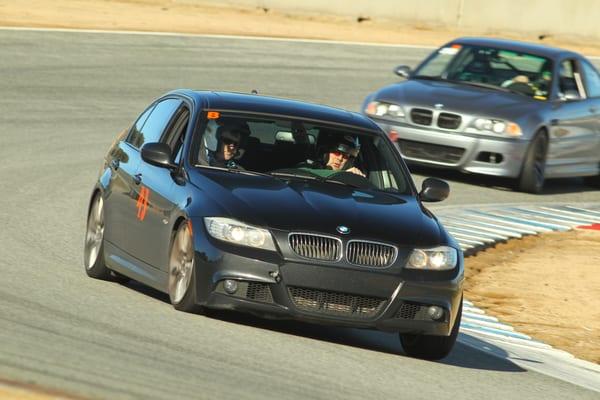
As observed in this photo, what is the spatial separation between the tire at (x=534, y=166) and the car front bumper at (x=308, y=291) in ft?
32.8

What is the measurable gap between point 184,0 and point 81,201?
63.4ft

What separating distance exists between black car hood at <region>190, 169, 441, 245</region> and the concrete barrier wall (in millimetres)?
25268

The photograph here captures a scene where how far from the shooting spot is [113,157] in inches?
457

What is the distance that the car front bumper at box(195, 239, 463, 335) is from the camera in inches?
358

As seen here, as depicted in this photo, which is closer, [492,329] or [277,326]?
[277,326]

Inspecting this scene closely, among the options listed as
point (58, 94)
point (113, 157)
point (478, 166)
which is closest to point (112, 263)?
point (113, 157)

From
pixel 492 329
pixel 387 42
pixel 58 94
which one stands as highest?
pixel 492 329

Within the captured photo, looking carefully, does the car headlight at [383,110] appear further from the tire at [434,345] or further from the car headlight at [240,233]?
the car headlight at [240,233]

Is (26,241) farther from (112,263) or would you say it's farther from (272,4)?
(272,4)

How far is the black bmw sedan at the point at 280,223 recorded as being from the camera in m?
9.13

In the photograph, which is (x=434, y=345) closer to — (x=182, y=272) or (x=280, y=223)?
(x=280, y=223)

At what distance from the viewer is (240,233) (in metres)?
9.20

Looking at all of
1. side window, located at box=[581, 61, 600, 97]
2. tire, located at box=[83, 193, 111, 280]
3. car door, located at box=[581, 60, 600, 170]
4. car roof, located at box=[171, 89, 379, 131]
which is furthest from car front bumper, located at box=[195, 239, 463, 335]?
side window, located at box=[581, 61, 600, 97]

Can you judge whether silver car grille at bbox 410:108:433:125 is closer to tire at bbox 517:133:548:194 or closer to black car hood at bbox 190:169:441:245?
tire at bbox 517:133:548:194
